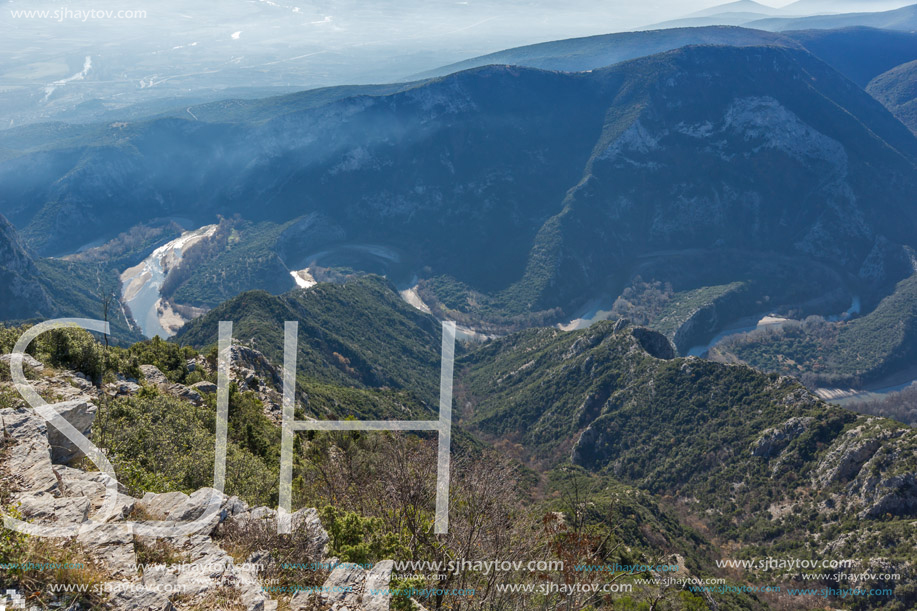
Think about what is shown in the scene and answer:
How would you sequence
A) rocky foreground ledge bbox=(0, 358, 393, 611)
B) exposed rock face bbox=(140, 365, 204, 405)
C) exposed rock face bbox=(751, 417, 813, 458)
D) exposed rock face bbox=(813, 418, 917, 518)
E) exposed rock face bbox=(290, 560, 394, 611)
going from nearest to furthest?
rocky foreground ledge bbox=(0, 358, 393, 611), exposed rock face bbox=(290, 560, 394, 611), exposed rock face bbox=(140, 365, 204, 405), exposed rock face bbox=(813, 418, 917, 518), exposed rock face bbox=(751, 417, 813, 458)

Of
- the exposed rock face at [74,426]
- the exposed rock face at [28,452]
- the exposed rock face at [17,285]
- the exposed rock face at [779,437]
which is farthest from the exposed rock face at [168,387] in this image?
the exposed rock face at [17,285]

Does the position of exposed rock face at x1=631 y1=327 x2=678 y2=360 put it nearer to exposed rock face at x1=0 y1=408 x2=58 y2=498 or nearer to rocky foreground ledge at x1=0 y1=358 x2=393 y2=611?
rocky foreground ledge at x1=0 y1=358 x2=393 y2=611

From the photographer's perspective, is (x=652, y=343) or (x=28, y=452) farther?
(x=652, y=343)

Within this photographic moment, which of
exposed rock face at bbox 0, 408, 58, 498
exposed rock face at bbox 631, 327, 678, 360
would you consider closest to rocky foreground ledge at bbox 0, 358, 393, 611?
exposed rock face at bbox 0, 408, 58, 498

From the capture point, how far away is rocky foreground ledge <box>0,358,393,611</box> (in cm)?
1347

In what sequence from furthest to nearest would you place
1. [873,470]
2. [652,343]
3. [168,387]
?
1. [652,343]
2. [873,470]
3. [168,387]

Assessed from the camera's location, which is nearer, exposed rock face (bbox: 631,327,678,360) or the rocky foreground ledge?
the rocky foreground ledge

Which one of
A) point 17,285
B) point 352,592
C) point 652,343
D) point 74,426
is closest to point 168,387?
point 74,426

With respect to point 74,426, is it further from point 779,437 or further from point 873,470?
point 779,437

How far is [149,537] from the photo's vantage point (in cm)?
1541

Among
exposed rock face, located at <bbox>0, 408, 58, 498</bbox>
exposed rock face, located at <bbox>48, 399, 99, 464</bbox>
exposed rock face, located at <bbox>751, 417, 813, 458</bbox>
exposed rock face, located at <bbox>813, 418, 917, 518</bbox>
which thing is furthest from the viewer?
exposed rock face, located at <bbox>751, 417, 813, 458</bbox>

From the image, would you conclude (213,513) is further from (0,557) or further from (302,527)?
(0,557)

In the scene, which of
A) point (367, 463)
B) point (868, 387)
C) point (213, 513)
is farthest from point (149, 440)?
point (868, 387)

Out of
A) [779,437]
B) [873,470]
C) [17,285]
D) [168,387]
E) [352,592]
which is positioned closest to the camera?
[352,592]
